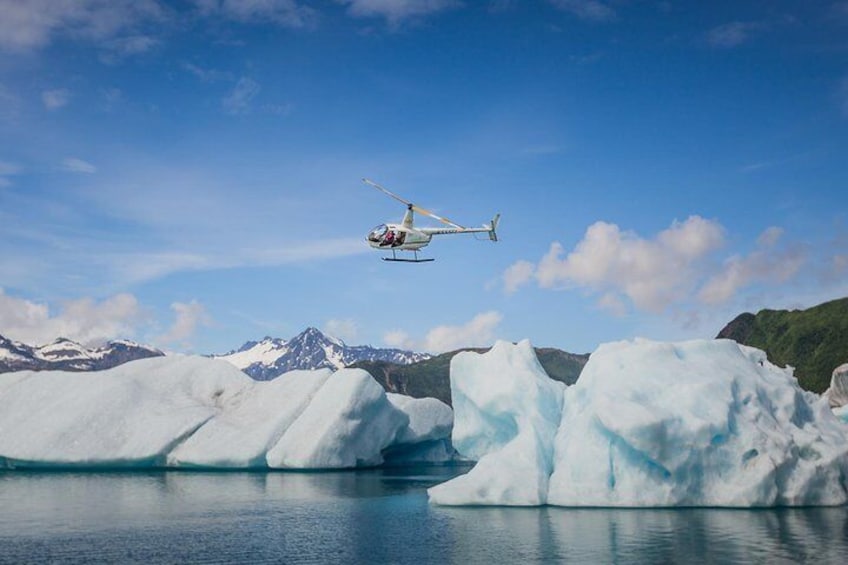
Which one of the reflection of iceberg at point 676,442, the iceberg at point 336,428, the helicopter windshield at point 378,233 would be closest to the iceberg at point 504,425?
the reflection of iceberg at point 676,442

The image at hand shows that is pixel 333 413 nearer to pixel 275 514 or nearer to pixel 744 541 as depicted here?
pixel 275 514

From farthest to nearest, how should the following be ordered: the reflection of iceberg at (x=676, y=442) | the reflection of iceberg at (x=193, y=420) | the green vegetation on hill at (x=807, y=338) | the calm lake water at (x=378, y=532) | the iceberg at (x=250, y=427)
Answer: the green vegetation on hill at (x=807, y=338), the iceberg at (x=250, y=427), the reflection of iceberg at (x=193, y=420), the reflection of iceberg at (x=676, y=442), the calm lake water at (x=378, y=532)

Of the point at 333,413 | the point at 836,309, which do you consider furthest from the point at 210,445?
the point at 836,309

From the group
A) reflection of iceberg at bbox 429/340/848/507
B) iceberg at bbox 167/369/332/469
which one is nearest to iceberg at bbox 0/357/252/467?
iceberg at bbox 167/369/332/469

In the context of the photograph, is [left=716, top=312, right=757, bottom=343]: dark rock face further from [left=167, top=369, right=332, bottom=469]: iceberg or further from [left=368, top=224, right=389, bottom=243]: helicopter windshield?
[left=368, top=224, right=389, bottom=243]: helicopter windshield

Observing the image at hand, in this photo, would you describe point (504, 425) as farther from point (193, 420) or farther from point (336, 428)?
point (193, 420)

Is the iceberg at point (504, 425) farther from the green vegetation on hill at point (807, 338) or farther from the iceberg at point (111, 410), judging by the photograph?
the green vegetation on hill at point (807, 338)

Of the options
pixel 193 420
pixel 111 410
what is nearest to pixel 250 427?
pixel 193 420
